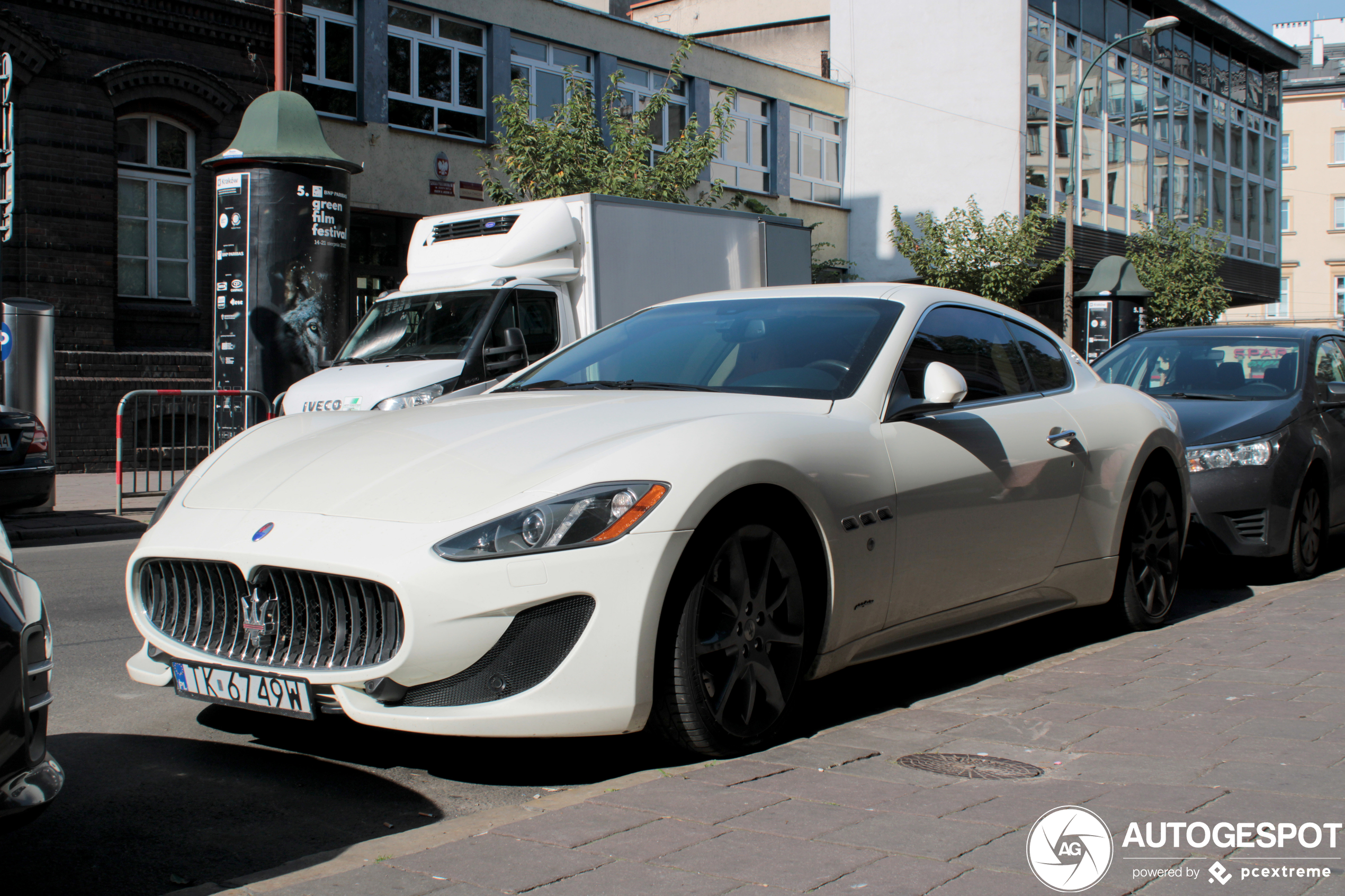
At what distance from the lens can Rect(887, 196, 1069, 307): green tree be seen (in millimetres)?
29078

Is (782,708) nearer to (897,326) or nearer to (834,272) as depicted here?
(897,326)

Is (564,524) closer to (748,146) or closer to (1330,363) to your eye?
(1330,363)

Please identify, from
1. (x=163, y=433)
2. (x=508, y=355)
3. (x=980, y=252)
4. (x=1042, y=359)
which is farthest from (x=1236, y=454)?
(x=980, y=252)

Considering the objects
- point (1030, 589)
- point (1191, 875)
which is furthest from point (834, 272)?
point (1191, 875)

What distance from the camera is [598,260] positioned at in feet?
40.9

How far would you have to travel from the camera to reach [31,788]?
103 inches

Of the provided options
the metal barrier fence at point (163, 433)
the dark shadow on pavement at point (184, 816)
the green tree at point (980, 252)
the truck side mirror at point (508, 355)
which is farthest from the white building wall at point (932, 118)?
the dark shadow on pavement at point (184, 816)

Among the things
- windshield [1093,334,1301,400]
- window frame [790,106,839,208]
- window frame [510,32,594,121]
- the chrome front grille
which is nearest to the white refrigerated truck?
windshield [1093,334,1301,400]

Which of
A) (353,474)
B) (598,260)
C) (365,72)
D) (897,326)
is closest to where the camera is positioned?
(353,474)

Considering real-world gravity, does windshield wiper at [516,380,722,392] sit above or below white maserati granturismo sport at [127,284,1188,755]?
above

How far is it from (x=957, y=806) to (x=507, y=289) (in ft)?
29.8

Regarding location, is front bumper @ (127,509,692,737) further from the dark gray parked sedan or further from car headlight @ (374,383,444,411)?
car headlight @ (374,383,444,411)

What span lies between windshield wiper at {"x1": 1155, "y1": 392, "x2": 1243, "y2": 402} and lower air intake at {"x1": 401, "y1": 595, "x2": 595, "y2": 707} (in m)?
5.78

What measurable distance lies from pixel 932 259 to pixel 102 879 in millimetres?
28631
